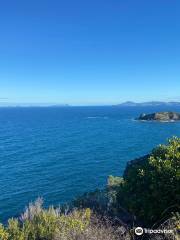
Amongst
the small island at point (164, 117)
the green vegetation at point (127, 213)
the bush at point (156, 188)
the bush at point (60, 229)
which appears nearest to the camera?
the bush at point (60, 229)

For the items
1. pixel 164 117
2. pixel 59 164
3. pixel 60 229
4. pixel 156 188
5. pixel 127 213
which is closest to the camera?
pixel 60 229

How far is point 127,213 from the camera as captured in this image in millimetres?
25031

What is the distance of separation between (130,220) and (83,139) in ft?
291

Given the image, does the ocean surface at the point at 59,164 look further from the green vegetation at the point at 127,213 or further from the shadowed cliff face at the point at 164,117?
the shadowed cliff face at the point at 164,117

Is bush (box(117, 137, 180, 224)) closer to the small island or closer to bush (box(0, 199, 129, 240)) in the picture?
bush (box(0, 199, 129, 240))

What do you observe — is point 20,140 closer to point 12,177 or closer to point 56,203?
point 12,177

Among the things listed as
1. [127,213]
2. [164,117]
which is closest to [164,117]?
[164,117]

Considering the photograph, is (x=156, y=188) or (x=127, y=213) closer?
(x=156, y=188)

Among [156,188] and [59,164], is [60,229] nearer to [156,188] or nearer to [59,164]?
[156,188]

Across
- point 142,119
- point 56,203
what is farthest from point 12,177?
point 142,119

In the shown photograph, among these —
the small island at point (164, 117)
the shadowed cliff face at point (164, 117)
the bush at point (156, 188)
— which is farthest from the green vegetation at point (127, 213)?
the shadowed cliff face at point (164, 117)

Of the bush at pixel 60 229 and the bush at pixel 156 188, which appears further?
the bush at pixel 156 188

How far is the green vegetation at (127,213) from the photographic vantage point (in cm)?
1870

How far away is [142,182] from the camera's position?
24.3m
